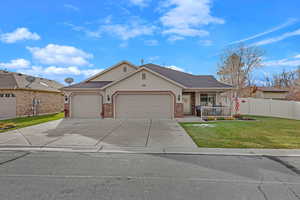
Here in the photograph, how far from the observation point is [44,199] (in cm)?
314

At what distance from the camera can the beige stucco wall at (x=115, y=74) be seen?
18.2 m

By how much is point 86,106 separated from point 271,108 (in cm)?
1923

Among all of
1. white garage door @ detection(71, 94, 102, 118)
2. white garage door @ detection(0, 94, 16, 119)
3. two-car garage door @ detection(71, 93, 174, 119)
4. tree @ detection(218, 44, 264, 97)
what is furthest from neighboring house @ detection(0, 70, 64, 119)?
tree @ detection(218, 44, 264, 97)

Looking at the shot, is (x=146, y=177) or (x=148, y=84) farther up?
(x=148, y=84)

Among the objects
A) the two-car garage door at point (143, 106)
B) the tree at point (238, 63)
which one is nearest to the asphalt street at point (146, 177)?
the two-car garage door at point (143, 106)

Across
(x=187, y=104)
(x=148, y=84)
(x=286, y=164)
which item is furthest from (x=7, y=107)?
(x=286, y=164)

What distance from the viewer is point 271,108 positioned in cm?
1811

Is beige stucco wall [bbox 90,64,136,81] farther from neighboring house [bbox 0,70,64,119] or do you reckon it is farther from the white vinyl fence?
the white vinyl fence

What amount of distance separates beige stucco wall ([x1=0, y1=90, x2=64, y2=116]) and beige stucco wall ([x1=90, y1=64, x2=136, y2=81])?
7.20m

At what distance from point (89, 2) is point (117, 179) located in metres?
11.7

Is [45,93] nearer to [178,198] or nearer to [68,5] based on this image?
[68,5]

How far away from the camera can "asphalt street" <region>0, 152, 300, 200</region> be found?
3.33 meters

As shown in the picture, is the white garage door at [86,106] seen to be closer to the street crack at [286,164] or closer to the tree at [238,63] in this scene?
the street crack at [286,164]

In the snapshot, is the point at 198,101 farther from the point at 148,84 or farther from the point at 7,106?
the point at 7,106
